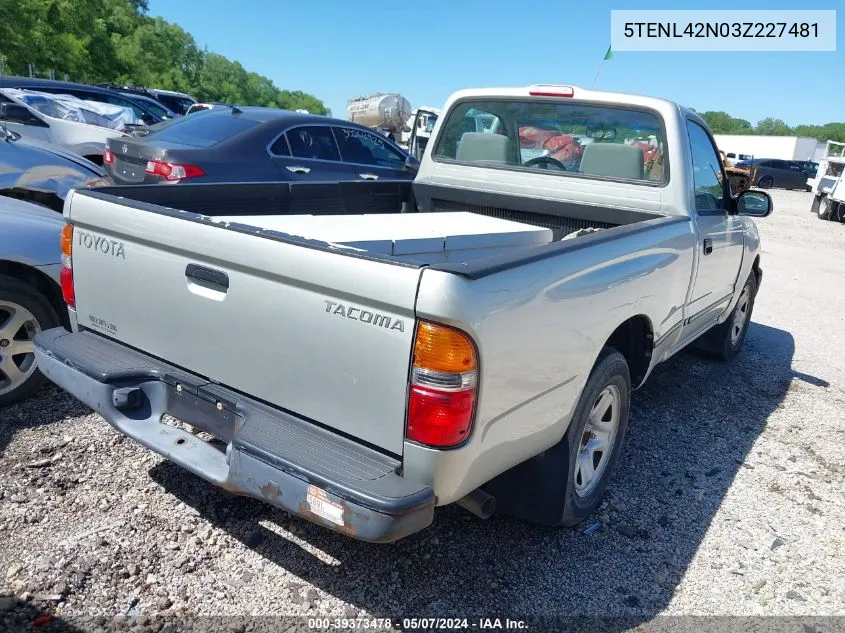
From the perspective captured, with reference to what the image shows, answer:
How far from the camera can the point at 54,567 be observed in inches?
101

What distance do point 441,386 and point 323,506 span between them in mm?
517

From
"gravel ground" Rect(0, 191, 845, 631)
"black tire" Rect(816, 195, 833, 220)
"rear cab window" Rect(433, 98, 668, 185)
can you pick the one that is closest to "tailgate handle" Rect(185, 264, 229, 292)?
"gravel ground" Rect(0, 191, 845, 631)

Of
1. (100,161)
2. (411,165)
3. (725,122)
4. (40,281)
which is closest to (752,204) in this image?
(411,165)

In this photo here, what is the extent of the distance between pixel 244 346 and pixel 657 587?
1.98 meters

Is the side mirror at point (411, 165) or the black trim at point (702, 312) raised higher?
the side mirror at point (411, 165)

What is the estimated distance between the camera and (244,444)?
2.17m

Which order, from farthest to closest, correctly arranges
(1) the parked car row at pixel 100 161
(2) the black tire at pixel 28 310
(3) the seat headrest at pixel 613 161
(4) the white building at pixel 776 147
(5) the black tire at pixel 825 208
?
(4) the white building at pixel 776 147 → (5) the black tire at pixel 825 208 → (3) the seat headrest at pixel 613 161 → (1) the parked car row at pixel 100 161 → (2) the black tire at pixel 28 310

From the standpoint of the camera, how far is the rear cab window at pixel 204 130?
647 cm

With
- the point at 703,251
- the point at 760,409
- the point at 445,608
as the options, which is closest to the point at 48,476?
the point at 445,608

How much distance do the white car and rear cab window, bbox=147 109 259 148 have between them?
306 cm

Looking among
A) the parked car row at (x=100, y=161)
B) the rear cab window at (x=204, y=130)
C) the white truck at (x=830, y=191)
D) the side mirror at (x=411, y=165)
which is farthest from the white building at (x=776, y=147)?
the rear cab window at (x=204, y=130)

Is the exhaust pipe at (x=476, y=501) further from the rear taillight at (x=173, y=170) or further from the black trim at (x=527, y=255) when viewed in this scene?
the rear taillight at (x=173, y=170)

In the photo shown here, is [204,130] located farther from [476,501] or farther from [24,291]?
[476,501]

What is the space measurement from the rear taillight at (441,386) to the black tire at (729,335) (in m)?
4.13
